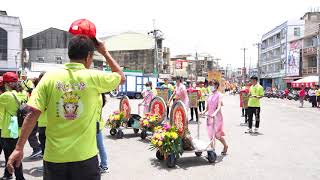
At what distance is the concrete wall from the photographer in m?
48.3

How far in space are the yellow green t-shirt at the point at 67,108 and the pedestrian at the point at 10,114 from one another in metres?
3.18

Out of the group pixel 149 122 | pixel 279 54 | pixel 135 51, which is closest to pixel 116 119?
pixel 149 122

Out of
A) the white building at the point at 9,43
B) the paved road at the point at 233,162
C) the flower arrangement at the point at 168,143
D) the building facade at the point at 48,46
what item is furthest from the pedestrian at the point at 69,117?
the building facade at the point at 48,46

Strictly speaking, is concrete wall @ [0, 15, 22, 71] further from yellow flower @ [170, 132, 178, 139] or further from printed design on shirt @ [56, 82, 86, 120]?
printed design on shirt @ [56, 82, 86, 120]

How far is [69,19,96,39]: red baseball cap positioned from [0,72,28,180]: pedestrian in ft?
10.9

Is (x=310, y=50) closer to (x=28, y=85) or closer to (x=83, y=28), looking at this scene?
(x=28, y=85)

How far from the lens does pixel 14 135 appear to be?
239 inches

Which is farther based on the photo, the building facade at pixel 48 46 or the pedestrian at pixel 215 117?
the building facade at pixel 48 46

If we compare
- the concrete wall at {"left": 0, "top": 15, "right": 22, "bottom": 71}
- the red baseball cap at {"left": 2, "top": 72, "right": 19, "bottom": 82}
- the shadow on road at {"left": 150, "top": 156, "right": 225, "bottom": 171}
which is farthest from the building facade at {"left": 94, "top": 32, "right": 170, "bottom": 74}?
the red baseball cap at {"left": 2, "top": 72, "right": 19, "bottom": 82}

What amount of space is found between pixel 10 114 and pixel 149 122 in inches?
199

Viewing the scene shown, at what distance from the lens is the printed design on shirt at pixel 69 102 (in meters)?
3.15

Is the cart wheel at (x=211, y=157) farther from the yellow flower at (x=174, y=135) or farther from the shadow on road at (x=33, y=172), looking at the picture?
the shadow on road at (x=33, y=172)

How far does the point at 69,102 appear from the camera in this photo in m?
3.16

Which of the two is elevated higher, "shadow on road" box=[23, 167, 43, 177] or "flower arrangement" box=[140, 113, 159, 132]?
"flower arrangement" box=[140, 113, 159, 132]
